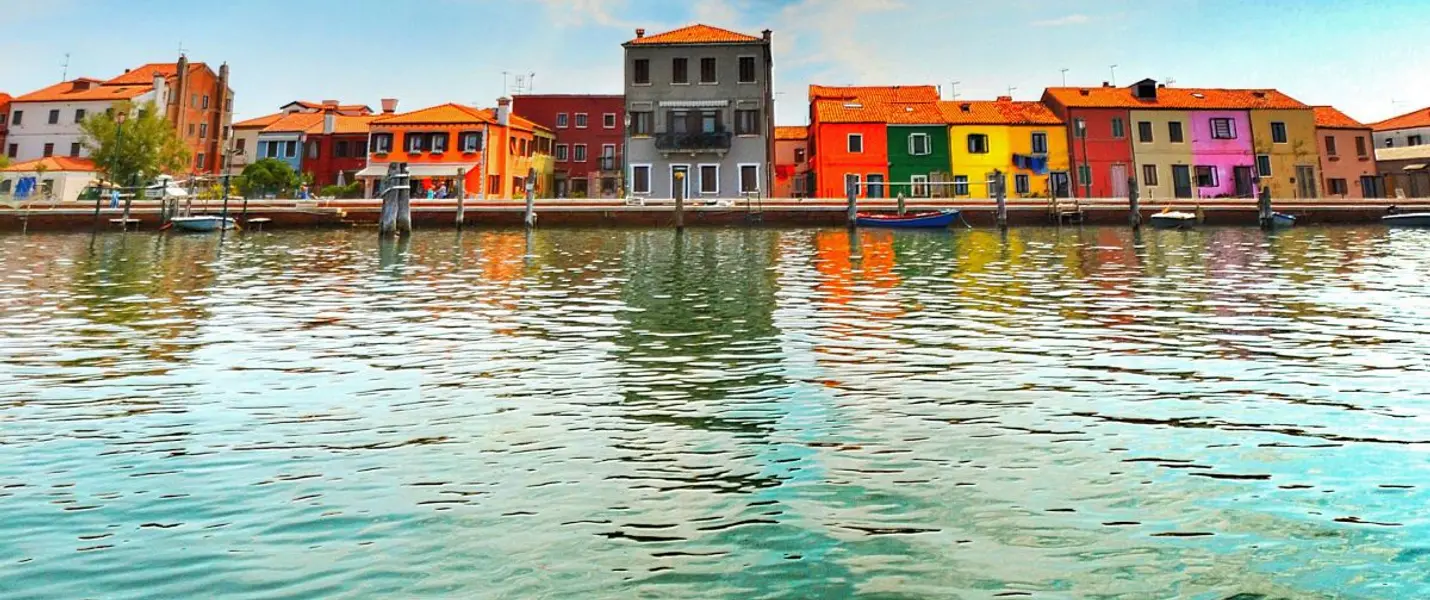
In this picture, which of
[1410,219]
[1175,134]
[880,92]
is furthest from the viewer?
[880,92]

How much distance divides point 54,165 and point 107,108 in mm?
7224

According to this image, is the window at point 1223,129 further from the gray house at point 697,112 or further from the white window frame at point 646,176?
the white window frame at point 646,176

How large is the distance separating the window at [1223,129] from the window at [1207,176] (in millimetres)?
2084

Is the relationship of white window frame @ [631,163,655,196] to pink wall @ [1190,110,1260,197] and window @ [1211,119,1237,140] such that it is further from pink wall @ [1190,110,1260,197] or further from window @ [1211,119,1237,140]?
window @ [1211,119,1237,140]

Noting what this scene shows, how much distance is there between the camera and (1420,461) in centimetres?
519

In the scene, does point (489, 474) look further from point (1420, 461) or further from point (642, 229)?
point (642, 229)

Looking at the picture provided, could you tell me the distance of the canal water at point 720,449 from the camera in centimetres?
→ 377

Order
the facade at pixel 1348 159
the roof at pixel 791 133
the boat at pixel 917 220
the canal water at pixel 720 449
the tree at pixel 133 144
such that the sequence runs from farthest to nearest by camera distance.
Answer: the roof at pixel 791 133 → the facade at pixel 1348 159 → the tree at pixel 133 144 → the boat at pixel 917 220 → the canal water at pixel 720 449

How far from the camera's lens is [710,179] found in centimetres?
5328

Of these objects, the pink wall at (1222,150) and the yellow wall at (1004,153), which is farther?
the pink wall at (1222,150)

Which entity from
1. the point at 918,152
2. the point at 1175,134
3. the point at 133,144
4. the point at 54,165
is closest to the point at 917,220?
the point at 918,152

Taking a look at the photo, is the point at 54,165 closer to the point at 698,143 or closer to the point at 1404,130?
the point at 698,143

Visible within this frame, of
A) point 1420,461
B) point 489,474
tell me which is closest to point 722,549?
point 489,474

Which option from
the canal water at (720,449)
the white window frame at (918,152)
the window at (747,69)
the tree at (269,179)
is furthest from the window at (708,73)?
the canal water at (720,449)
